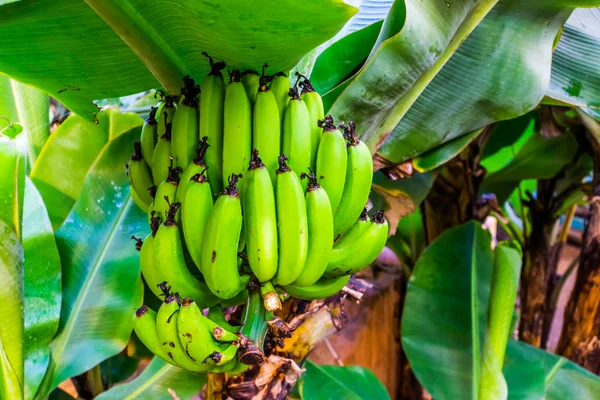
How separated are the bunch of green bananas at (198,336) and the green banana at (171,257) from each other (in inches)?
0.6

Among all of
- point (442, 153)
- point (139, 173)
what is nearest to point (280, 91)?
point (139, 173)

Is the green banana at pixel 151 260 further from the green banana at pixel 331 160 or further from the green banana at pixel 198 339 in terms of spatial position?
the green banana at pixel 331 160

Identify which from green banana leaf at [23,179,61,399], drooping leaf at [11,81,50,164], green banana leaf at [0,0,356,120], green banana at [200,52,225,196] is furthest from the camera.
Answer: drooping leaf at [11,81,50,164]

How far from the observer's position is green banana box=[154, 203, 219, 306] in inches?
20.3

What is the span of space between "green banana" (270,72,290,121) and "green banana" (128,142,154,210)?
0.23 metres

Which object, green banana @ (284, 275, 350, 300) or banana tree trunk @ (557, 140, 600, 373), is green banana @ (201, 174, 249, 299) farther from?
banana tree trunk @ (557, 140, 600, 373)

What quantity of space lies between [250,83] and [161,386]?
0.60m

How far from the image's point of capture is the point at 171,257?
52 cm

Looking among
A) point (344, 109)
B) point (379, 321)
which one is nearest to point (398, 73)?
point (344, 109)

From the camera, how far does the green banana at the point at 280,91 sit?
0.58 m

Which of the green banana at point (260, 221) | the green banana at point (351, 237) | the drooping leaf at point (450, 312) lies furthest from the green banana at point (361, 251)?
the drooping leaf at point (450, 312)

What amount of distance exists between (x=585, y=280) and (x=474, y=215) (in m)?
0.33

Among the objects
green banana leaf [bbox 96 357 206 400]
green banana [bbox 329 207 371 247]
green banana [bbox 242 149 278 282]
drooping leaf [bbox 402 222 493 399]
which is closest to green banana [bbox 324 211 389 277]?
green banana [bbox 329 207 371 247]

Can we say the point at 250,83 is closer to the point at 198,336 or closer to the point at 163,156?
the point at 163,156
